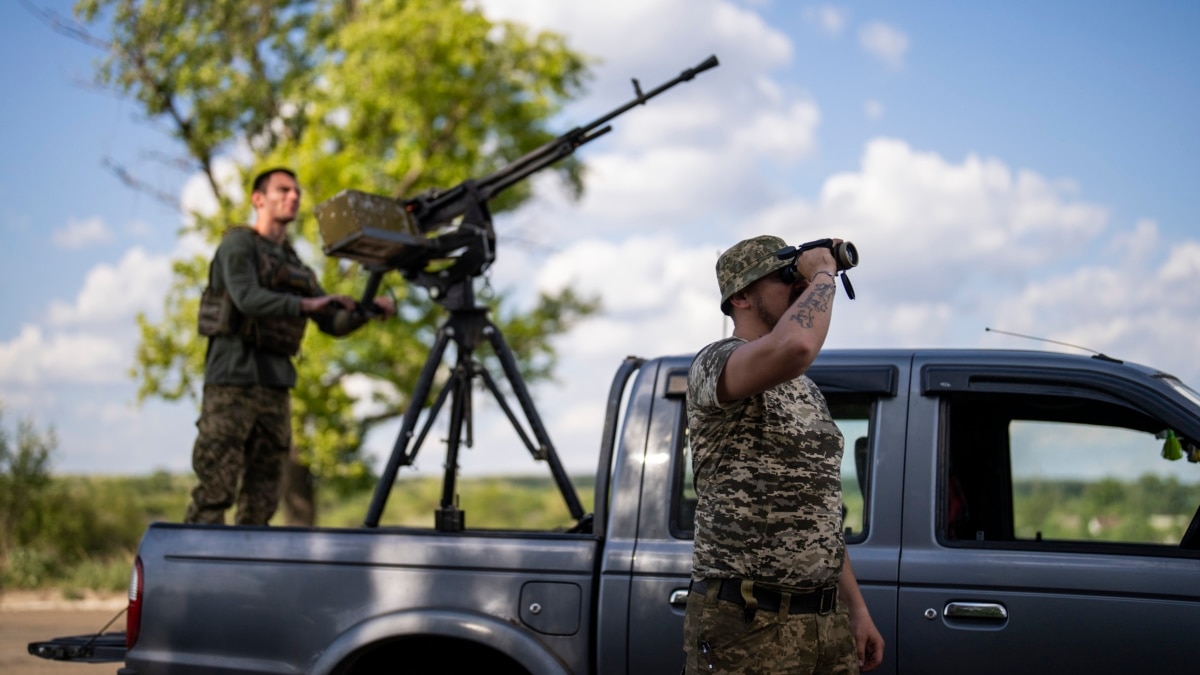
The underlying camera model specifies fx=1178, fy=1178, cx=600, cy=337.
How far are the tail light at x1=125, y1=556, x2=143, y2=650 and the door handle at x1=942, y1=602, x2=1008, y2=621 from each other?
261cm

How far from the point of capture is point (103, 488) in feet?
60.0

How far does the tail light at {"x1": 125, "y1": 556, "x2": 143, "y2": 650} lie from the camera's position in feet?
13.0

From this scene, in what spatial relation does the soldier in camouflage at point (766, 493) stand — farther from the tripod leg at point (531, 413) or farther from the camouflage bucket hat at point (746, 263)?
the tripod leg at point (531, 413)

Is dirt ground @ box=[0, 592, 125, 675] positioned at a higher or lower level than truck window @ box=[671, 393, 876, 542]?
lower

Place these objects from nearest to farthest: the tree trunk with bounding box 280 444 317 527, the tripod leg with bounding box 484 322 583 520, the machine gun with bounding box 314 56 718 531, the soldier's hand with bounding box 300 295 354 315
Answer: the tripod leg with bounding box 484 322 583 520 → the machine gun with bounding box 314 56 718 531 → the soldier's hand with bounding box 300 295 354 315 → the tree trunk with bounding box 280 444 317 527

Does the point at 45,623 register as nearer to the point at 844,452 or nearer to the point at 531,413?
the point at 531,413

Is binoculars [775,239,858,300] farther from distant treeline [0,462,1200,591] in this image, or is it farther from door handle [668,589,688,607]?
distant treeline [0,462,1200,591]

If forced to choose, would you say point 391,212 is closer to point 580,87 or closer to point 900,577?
point 900,577

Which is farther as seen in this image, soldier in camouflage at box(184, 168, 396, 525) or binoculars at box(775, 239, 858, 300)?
soldier in camouflage at box(184, 168, 396, 525)

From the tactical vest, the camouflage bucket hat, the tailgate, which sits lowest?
the tailgate

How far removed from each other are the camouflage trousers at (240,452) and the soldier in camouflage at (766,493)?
9.18 feet

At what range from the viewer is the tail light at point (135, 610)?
13.0 ft

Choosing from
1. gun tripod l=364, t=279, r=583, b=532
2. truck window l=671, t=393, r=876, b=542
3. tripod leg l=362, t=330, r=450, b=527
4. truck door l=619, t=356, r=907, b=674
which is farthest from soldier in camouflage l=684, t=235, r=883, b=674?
tripod leg l=362, t=330, r=450, b=527

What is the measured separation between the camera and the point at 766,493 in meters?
2.83
